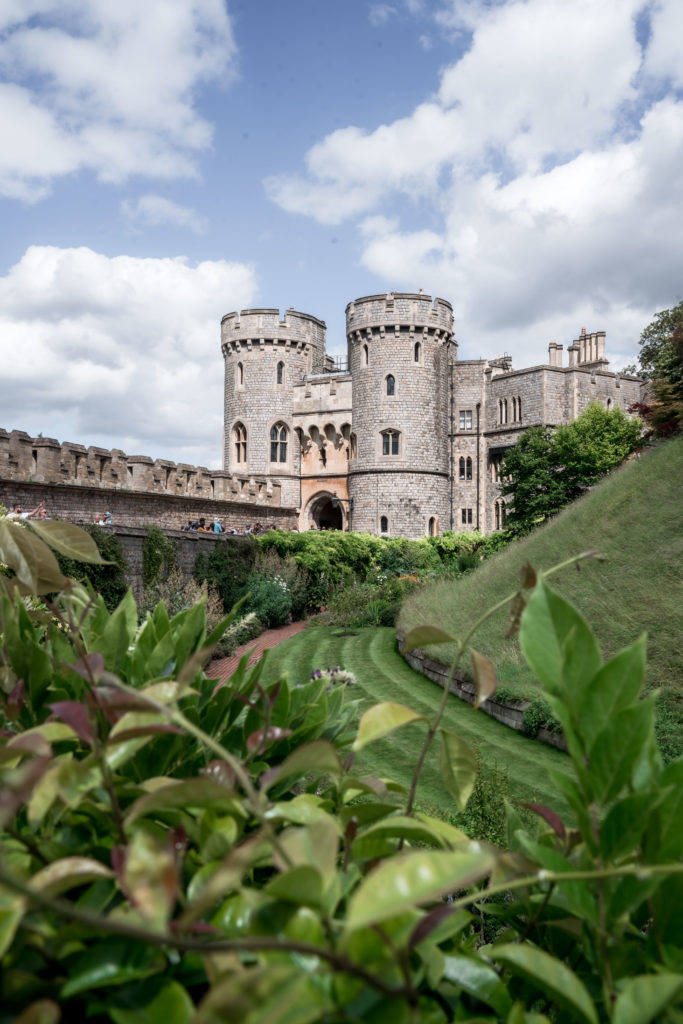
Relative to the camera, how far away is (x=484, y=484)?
36656mm

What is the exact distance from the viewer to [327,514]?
38812 mm

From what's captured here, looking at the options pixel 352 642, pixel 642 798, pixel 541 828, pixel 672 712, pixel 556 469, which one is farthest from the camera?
pixel 556 469

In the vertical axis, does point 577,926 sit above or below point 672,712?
above

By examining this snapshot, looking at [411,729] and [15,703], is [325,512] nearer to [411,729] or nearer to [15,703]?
[411,729]

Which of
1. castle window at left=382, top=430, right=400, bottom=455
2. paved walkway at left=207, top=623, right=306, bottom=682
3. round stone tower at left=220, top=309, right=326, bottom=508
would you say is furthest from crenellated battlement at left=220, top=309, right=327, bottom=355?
paved walkway at left=207, top=623, right=306, bottom=682

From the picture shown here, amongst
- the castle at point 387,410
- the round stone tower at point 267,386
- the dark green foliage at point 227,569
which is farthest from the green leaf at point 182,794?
the round stone tower at point 267,386

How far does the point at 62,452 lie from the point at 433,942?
784 inches

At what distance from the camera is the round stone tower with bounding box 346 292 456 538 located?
32938 millimetres

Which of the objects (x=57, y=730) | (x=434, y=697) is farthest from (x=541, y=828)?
(x=434, y=697)

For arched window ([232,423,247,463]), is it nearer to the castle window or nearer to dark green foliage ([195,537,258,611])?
the castle window

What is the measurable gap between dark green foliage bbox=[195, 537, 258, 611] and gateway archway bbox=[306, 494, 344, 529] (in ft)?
53.6

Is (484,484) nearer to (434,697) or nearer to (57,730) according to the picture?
(434,697)

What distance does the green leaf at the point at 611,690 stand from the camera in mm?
709

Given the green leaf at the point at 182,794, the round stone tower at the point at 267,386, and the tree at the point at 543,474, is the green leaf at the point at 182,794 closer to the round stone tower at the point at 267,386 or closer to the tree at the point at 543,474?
the tree at the point at 543,474
